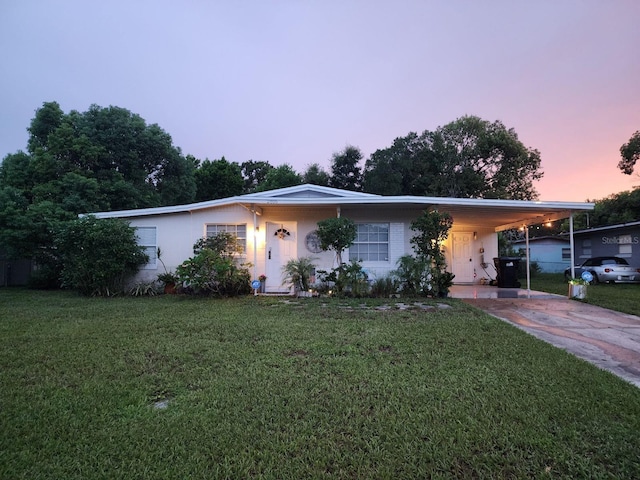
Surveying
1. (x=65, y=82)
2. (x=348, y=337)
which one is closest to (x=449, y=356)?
(x=348, y=337)

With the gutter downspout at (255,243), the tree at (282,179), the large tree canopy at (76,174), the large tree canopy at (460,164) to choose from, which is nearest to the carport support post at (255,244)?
the gutter downspout at (255,243)

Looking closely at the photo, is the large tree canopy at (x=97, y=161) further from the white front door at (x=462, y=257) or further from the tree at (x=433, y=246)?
the white front door at (x=462, y=257)

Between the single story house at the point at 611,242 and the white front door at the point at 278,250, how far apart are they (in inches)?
626

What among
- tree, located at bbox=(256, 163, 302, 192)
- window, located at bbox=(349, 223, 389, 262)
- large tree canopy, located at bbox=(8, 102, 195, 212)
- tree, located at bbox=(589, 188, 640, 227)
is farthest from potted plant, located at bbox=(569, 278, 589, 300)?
tree, located at bbox=(256, 163, 302, 192)

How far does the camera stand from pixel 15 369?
3.33 m

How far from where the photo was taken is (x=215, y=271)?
8609 millimetres

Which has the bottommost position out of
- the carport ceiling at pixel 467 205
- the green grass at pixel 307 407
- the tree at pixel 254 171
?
the green grass at pixel 307 407

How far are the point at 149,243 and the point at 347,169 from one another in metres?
18.4

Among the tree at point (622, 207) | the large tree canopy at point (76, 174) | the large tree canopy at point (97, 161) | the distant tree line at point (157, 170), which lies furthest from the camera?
the tree at point (622, 207)

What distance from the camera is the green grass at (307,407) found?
186cm

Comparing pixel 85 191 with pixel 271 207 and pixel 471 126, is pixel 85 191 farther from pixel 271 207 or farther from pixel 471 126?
pixel 471 126

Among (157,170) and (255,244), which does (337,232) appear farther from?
(157,170)

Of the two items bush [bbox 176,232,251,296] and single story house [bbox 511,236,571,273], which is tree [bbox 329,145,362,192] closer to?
single story house [bbox 511,236,571,273]

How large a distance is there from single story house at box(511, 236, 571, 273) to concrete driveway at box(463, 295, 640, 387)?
1693 centimetres
